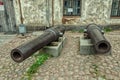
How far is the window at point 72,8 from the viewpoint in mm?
8305

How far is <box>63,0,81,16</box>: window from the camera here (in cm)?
830

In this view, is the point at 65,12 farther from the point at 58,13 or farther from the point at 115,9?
the point at 115,9

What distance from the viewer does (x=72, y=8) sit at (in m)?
8.42

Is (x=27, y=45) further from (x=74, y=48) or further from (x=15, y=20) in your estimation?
(x=15, y=20)

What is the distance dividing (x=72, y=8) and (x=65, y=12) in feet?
1.64

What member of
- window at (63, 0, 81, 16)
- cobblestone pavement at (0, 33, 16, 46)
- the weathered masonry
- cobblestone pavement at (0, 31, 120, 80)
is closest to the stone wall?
the weathered masonry

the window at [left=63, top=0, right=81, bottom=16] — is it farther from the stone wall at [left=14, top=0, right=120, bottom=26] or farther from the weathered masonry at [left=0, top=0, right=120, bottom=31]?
the stone wall at [left=14, top=0, right=120, bottom=26]

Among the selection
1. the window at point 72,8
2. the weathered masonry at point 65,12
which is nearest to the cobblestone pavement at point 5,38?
the weathered masonry at point 65,12

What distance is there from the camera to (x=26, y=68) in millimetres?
4367

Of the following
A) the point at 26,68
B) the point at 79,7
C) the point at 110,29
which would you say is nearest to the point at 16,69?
the point at 26,68

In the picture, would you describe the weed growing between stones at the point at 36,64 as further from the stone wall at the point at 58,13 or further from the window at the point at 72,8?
the window at the point at 72,8

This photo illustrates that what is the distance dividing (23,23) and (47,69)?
5.05 meters

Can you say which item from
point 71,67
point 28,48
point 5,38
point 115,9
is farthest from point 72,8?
point 28,48

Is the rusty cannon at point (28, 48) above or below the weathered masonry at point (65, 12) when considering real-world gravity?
below
